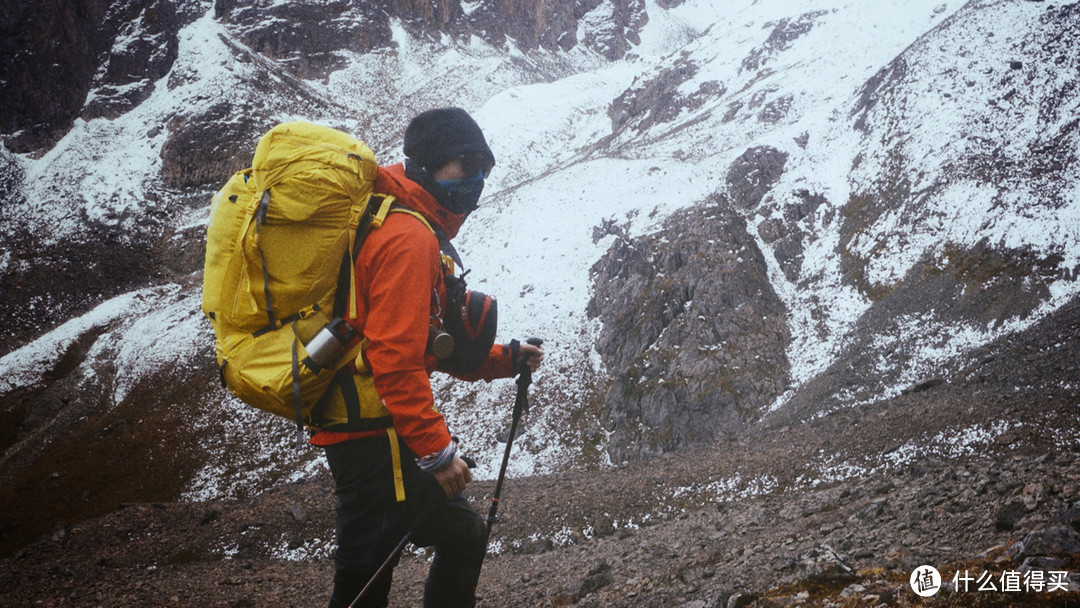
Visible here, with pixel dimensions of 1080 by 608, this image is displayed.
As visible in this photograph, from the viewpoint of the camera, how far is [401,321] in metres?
3.10

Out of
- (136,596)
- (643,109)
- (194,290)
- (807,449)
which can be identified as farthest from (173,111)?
(807,449)

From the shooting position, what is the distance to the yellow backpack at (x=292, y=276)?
313cm

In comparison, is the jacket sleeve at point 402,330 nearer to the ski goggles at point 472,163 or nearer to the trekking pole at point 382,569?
the trekking pole at point 382,569

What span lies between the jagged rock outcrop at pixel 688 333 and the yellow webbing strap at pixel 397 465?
46.5 feet

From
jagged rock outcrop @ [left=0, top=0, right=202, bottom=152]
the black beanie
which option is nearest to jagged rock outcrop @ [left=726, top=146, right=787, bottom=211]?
the black beanie

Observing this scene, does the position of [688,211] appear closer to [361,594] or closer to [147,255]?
[361,594]

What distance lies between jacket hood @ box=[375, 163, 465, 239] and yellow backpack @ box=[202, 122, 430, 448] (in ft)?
0.66

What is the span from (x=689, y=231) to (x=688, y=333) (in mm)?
5120

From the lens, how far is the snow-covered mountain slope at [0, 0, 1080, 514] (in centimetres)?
1606

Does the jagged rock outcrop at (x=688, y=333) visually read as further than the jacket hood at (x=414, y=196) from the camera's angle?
Yes

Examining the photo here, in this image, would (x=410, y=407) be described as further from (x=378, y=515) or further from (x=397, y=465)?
(x=378, y=515)

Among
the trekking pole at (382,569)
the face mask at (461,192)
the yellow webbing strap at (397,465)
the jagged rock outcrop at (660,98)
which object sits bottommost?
the jagged rock outcrop at (660,98)

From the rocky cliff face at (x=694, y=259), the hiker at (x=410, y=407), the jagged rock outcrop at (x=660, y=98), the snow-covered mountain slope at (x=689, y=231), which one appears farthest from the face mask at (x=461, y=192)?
the jagged rock outcrop at (x=660, y=98)

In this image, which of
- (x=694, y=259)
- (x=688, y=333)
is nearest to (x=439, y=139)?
(x=688, y=333)
